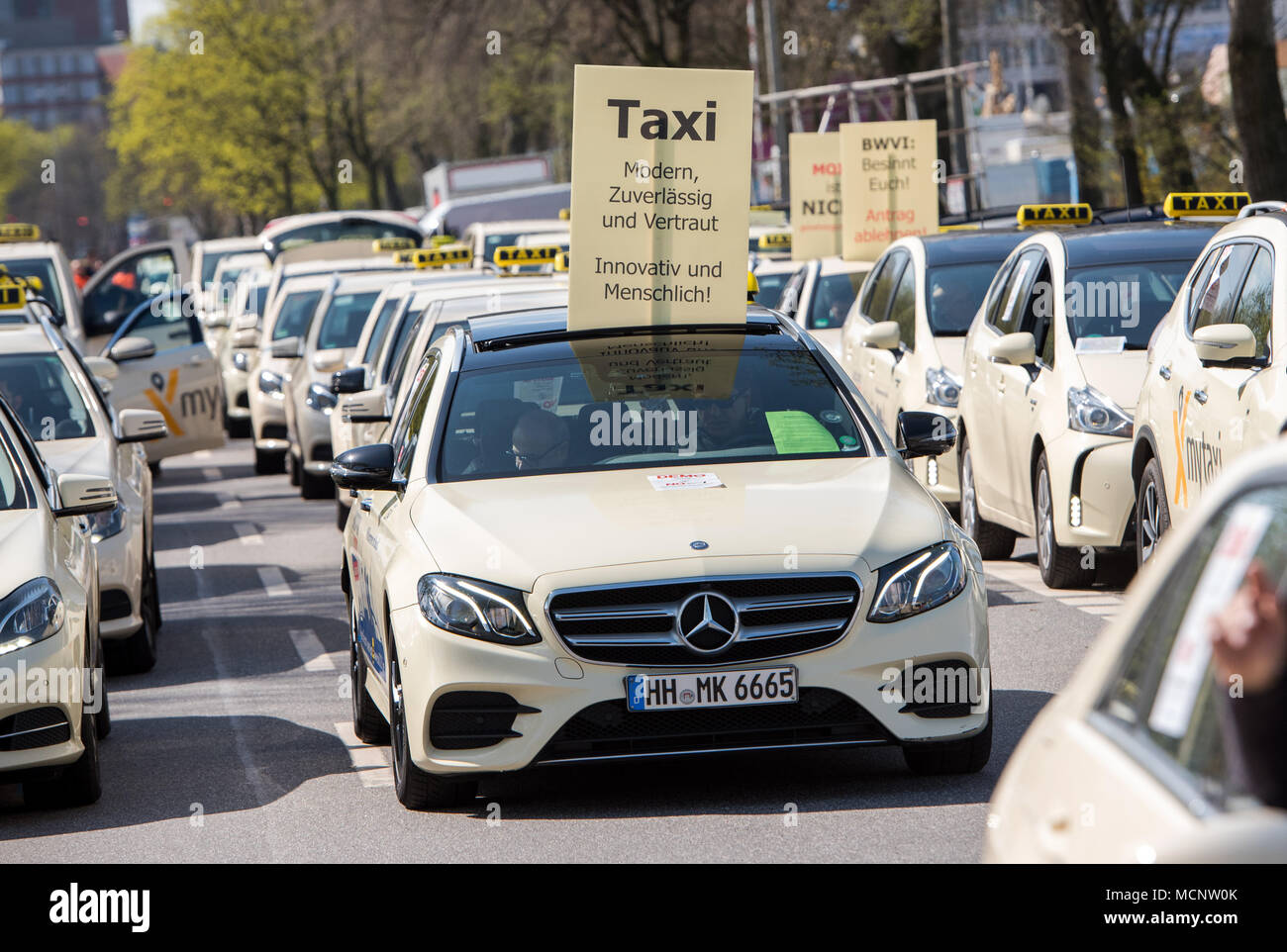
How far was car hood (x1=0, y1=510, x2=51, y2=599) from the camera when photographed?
753 cm

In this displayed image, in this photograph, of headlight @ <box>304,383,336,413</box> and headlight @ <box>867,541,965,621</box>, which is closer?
headlight @ <box>867,541,965,621</box>

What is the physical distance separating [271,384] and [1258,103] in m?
9.41

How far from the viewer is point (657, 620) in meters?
6.62

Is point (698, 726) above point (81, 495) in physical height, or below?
below

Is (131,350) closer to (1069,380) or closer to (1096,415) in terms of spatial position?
(1069,380)

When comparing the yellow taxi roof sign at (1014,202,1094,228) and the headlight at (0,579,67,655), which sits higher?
the yellow taxi roof sign at (1014,202,1094,228)

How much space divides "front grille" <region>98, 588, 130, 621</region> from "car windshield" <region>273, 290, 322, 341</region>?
13.4 m

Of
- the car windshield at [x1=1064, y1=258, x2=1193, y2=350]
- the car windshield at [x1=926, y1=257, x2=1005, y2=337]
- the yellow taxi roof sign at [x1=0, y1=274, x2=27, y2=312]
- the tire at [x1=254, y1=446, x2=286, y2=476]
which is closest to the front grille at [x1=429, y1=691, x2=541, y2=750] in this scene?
the car windshield at [x1=1064, y1=258, x2=1193, y2=350]

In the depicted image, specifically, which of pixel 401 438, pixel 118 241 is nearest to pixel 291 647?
pixel 401 438

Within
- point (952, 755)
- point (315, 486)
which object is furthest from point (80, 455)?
point (315, 486)

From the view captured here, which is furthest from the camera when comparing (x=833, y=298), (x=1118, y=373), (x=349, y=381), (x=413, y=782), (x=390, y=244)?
(x=390, y=244)

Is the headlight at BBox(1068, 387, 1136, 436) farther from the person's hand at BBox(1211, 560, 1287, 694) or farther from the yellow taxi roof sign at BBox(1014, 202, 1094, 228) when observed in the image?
the person's hand at BBox(1211, 560, 1287, 694)
